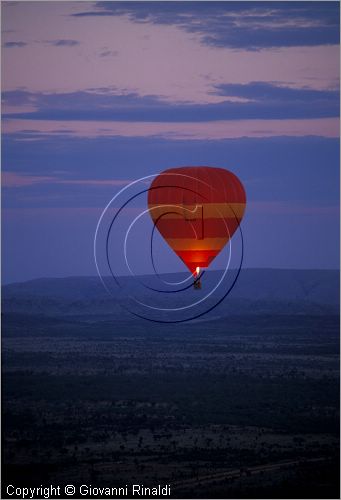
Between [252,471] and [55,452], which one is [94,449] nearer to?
[55,452]

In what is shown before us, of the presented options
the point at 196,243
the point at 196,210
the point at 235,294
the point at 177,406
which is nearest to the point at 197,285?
the point at 196,243

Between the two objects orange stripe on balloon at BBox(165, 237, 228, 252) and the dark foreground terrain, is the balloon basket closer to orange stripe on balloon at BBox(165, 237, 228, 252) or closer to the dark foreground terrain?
orange stripe on balloon at BBox(165, 237, 228, 252)

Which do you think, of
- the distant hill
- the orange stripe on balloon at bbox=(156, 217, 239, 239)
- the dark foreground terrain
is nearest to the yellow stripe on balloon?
the orange stripe on balloon at bbox=(156, 217, 239, 239)

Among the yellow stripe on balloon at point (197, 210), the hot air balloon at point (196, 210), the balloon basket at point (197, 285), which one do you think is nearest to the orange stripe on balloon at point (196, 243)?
the hot air balloon at point (196, 210)

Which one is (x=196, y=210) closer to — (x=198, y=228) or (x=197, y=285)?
(x=198, y=228)

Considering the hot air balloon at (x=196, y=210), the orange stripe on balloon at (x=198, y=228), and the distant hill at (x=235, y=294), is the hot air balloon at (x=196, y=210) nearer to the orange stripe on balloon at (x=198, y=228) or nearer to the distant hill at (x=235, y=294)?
the orange stripe on balloon at (x=198, y=228)

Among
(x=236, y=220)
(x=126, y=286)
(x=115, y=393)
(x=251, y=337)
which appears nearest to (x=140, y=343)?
(x=251, y=337)
